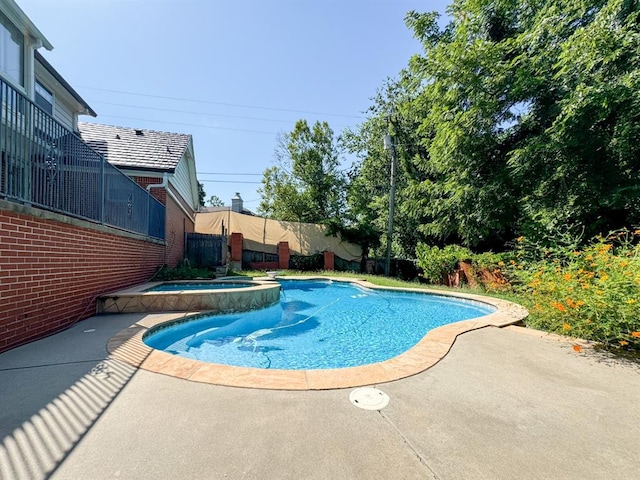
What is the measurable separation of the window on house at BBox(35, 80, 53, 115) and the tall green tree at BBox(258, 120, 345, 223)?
1510 cm

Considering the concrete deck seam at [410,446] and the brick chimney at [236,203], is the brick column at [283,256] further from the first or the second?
the concrete deck seam at [410,446]

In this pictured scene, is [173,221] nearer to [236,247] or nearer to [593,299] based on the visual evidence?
[236,247]

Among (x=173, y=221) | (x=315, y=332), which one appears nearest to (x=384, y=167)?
(x=173, y=221)

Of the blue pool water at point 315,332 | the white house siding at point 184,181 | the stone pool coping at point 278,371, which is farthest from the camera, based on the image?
the white house siding at point 184,181

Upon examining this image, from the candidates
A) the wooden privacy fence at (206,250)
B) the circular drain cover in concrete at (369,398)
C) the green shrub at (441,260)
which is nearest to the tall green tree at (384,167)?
the green shrub at (441,260)

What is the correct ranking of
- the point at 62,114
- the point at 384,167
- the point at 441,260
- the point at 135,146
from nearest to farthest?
the point at 62,114, the point at 135,146, the point at 441,260, the point at 384,167

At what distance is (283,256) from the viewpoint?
17.5 m

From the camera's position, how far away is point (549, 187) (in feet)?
29.8

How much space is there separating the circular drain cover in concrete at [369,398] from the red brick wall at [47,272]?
3.73 m

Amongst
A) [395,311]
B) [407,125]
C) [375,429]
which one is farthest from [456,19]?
[375,429]

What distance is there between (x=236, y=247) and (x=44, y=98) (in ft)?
33.9

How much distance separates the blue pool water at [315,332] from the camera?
173 inches

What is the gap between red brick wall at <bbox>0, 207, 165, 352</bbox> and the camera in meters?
3.05

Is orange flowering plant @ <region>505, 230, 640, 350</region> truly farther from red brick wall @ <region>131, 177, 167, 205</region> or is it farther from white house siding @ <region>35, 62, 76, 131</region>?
white house siding @ <region>35, 62, 76, 131</region>
